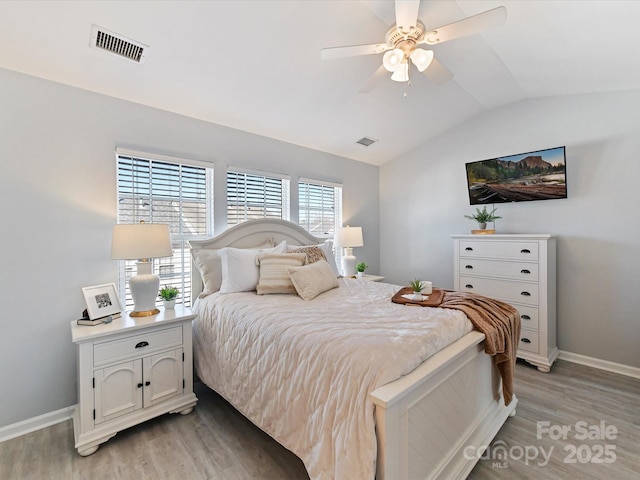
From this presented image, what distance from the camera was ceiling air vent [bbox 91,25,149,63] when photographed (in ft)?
6.20

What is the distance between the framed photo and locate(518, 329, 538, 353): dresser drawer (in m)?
3.75

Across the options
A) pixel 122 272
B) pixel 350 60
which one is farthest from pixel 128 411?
pixel 350 60

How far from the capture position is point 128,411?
79.7 inches

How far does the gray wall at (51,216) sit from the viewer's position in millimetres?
2053

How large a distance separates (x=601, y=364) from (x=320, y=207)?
3.48 metres

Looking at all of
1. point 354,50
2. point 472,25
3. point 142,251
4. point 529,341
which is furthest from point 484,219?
point 142,251

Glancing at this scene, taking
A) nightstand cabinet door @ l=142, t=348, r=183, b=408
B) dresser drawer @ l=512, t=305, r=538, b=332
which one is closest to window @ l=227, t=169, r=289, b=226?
nightstand cabinet door @ l=142, t=348, r=183, b=408

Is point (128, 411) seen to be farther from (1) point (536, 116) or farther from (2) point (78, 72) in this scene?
(1) point (536, 116)

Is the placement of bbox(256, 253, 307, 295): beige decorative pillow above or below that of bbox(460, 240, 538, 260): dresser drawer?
below

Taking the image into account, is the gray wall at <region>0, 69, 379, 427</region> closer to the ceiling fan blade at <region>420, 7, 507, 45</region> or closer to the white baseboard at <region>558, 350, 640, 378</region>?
the ceiling fan blade at <region>420, 7, 507, 45</region>

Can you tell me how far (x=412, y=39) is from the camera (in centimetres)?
187

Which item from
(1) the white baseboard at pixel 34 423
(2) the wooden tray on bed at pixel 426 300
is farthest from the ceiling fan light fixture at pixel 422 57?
(1) the white baseboard at pixel 34 423

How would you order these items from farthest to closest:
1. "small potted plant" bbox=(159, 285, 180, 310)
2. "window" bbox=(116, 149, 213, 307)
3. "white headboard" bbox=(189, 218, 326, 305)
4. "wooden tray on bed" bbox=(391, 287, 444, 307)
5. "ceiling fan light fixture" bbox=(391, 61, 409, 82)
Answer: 1. "white headboard" bbox=(189, 218, 326, 305)
2. "window" bbox=(116, 149, 213, 307)
3. "small potted plant" bbox=(159, 285, 180, 310)
4. "wooden tray on bed" bbox=(391, 287, 444, 307)
5. "ceiling fan light fixture" bbox=(391, 61, 409, 82)

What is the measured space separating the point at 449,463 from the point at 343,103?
118 inches
